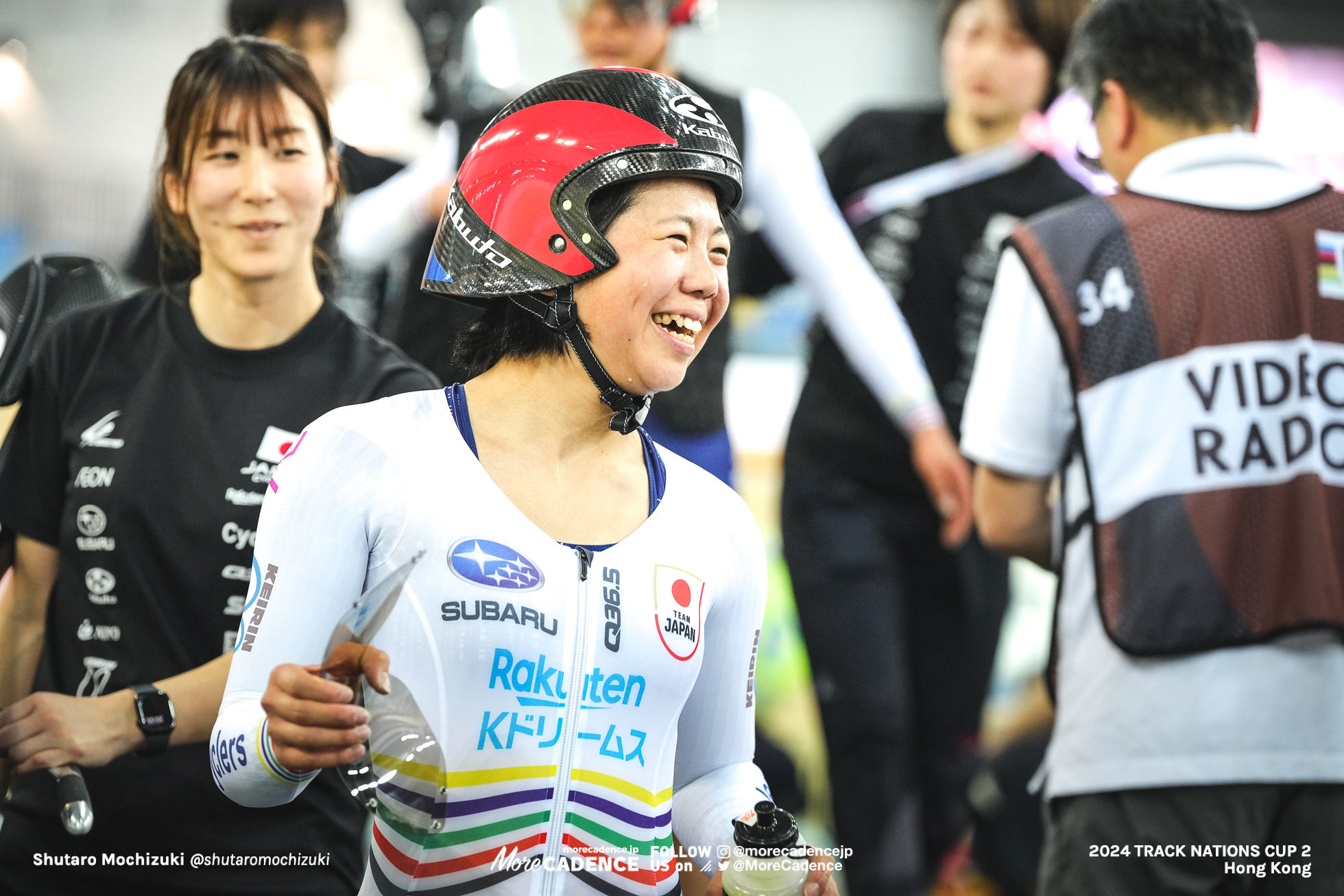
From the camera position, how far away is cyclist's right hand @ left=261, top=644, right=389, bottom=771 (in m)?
1.62

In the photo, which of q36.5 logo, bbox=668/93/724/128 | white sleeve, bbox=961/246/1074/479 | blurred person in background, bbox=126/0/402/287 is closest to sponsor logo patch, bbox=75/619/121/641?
q36.5 logo, bbox=668/93/724/128

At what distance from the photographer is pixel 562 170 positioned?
1895 millimetres

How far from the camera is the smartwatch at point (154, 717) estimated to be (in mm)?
2146

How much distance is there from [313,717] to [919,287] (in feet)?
9.32

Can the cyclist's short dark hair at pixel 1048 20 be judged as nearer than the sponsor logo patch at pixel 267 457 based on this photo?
No

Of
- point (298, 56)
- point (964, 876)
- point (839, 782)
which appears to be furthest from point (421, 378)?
point (964, 876)

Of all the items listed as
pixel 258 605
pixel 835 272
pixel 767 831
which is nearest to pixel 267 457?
pixel 258 605

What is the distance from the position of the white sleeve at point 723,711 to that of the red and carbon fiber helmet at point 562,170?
51 centimetres

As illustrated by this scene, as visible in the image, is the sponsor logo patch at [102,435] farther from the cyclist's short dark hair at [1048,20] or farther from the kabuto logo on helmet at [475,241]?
the cyclist's short dark hair at [1048,20]

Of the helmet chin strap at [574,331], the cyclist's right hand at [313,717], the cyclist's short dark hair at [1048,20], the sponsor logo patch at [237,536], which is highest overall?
the cyclist's short dark hair at [1048,20]

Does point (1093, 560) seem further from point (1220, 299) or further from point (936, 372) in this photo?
point (936, 372)

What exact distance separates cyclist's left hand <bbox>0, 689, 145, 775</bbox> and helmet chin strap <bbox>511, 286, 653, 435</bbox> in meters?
0.90

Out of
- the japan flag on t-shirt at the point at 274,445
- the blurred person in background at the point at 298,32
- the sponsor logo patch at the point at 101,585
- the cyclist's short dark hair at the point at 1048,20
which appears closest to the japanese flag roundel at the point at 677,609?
the japan flag on t-shirt at the point at 274,445

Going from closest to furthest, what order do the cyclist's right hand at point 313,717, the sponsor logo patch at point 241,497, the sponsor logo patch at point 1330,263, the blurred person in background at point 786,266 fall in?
the cyclist's right hand at point 313,717
the sponsor logo patch at point 241,497
the sponsor logo patch at point 1330,263
the blurred person in background at point 786,266
